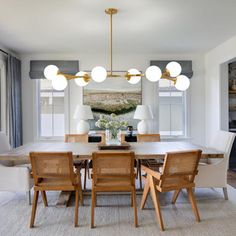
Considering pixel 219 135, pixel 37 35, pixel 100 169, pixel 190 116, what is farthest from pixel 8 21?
pixel 190 116

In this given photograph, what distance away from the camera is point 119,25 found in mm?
3834

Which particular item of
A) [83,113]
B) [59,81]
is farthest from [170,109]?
[59,81]

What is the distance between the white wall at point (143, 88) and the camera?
5680 mm

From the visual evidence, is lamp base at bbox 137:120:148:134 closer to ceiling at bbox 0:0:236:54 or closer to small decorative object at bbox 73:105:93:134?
small decorative object at bbox 73:105:93:134

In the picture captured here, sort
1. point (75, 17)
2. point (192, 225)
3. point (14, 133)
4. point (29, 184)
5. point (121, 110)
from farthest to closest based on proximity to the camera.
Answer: point (121, 110), point (14, 133), point (75, 17), point (29, 184), point (192, 225)

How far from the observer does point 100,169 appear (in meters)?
2.56

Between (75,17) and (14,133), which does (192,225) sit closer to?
(75,17)

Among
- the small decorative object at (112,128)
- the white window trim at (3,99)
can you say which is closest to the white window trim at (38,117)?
the white window trim at (3,99)

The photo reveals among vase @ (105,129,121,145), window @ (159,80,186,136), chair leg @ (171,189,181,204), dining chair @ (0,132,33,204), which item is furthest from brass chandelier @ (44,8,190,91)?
window @ (159,80,186,136)

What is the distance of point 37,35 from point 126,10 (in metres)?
1.75

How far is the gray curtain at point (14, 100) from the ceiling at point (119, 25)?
0.34 metres

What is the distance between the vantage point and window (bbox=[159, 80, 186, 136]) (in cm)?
584

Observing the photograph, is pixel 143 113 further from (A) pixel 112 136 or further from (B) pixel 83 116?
(A) pixel 112 136

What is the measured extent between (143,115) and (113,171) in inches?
105
